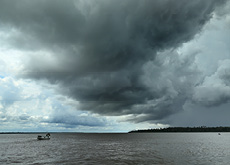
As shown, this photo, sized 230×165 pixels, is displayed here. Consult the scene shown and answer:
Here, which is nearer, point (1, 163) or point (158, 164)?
point (158, 164)

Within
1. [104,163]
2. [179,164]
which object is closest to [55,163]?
[104,163]

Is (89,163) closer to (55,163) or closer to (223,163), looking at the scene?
(55,163)

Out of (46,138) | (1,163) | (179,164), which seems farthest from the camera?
(46,138)

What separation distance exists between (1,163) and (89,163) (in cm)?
2285

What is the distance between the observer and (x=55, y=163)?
47.2m

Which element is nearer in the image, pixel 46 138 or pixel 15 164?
pixel 15 164

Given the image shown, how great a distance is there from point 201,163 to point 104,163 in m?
23.8

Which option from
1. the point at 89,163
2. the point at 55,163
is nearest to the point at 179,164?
the point at 89,163

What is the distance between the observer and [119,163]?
46.8 m

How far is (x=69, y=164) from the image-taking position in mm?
45500

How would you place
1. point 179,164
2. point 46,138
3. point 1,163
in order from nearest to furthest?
point 179,164 < point 1,163 < point 46,138

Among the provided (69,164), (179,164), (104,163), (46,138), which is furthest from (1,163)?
(46,138)

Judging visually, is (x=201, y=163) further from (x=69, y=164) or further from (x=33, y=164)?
(x=33, y=164)

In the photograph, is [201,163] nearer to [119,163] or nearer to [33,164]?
[119,163]
